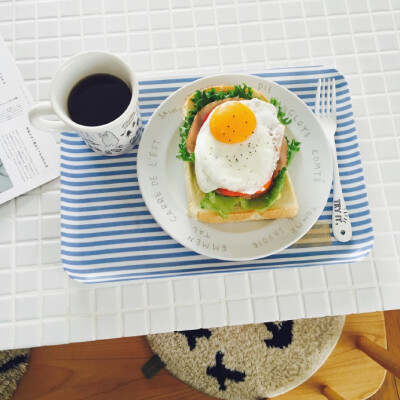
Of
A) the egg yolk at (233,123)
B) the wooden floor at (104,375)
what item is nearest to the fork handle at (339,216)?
the egg yolk at (233,123)

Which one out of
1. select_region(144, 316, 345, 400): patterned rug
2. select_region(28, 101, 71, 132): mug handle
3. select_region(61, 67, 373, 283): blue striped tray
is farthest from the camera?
select_region(144, 316, 345, 400): patterned rug

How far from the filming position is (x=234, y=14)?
3.46 ft

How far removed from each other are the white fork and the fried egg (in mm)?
188

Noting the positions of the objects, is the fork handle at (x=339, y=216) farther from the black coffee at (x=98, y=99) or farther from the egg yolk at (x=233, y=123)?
the black coffee at (x=98, y=99)

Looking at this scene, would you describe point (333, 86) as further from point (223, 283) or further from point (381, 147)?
point (223, 283)

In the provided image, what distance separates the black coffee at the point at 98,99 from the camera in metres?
0.79

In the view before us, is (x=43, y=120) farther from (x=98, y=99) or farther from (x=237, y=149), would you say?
(x=237, y=149)

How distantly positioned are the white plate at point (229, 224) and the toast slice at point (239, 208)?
18 mm

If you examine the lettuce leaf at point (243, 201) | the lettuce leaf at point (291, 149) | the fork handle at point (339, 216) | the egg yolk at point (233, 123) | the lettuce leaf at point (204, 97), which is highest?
the lettuce leaf at point (204, 97)

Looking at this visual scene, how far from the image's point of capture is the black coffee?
2.59 ft

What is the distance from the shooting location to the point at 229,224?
864mm

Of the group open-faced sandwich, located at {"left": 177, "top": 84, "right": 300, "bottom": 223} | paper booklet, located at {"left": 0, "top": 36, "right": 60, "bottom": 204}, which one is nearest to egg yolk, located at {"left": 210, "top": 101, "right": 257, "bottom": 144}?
open-faced sandwich, located at {"left": 177, "top": 84, "right": 300, "bottom": 223}

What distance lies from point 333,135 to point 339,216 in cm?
19

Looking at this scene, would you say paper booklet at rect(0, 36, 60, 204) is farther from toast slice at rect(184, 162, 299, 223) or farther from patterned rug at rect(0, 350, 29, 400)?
patterned rug at rect(0, 350, 29, 400)
